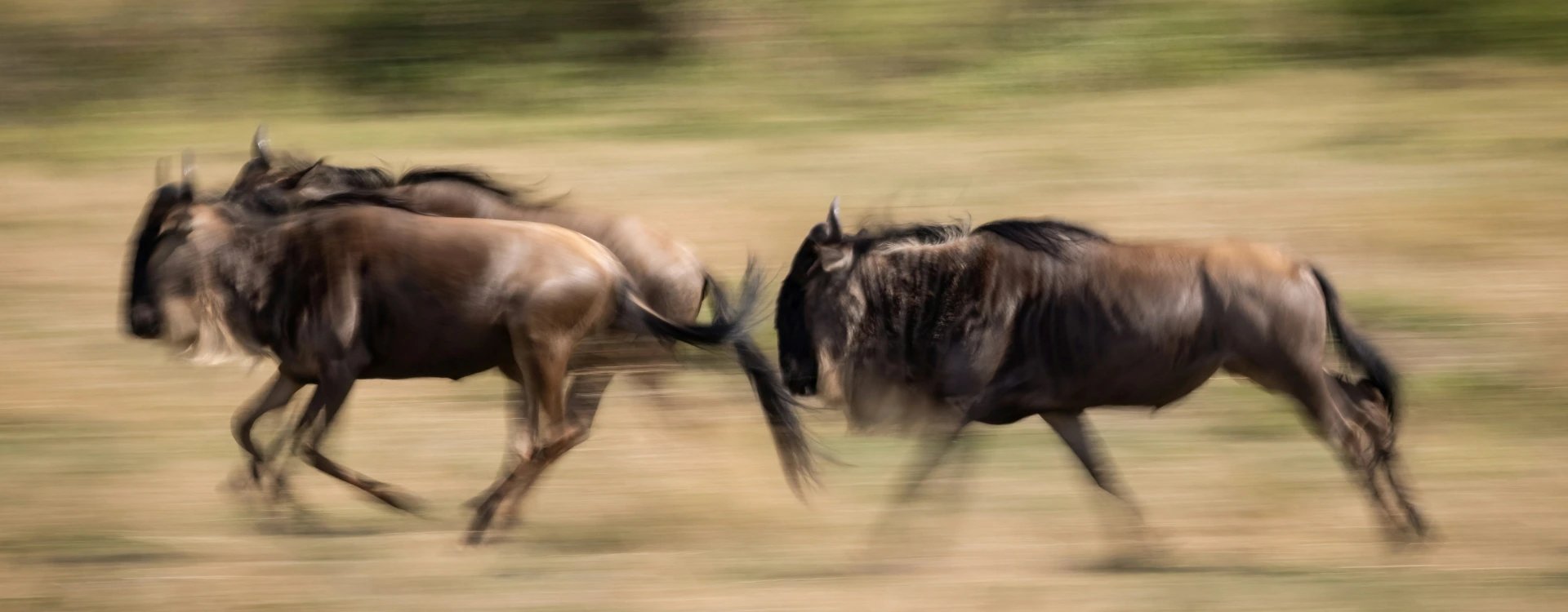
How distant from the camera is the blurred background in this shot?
6027 mm

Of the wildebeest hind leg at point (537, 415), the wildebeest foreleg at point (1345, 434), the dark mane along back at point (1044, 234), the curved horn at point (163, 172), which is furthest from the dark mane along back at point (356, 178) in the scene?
the curved horn at point (163, 172)

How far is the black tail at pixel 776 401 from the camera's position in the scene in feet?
21.6

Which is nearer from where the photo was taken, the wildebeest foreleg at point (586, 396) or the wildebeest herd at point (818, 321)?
the wildebeest herd at point (818, 321)

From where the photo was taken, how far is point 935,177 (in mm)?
11195

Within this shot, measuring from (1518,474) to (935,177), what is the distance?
4.70m

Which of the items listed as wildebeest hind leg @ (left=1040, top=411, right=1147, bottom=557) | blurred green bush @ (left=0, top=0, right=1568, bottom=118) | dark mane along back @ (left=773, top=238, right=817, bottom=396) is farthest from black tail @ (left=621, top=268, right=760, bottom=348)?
blurred green bush @ (left=0, top=0, right=1568, bottom=118)

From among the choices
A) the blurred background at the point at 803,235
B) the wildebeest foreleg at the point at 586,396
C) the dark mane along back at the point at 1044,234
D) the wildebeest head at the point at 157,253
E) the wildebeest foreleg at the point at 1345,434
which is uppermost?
the dark mane along back at the point at 1044,234

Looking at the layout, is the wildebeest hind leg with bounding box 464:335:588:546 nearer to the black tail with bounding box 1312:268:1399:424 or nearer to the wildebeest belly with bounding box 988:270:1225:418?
the wildebeest belly with bounding box 988:270:1225:418

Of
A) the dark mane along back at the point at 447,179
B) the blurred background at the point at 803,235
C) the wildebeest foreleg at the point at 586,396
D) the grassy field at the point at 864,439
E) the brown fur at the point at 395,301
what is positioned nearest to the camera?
the grassy field at the point at 864,439

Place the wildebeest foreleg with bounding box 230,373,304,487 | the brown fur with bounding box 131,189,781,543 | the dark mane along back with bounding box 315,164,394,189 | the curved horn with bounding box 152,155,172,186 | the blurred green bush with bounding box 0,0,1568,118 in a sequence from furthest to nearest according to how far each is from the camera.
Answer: the blurred green bush with bounding box 0,0,1568,118 < the curved horn with bounding box 152,155,172,186 < the dark mane along back with bounding box 315,164,394,189 < the wildebeest foreleg with bounding box 230,373,304,487 < the brown fur with bounding box 131,189,781,543

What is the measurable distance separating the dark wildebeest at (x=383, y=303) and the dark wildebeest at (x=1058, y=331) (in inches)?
15.6

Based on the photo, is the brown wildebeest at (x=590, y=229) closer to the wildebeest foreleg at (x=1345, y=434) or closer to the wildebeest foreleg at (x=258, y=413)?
the wildebeest foreleg at (x=258, y=413)

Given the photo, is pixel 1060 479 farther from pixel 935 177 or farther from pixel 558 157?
→ pixel 558 157

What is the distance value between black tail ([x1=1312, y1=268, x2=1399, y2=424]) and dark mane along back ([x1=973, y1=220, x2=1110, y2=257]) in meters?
0.72
